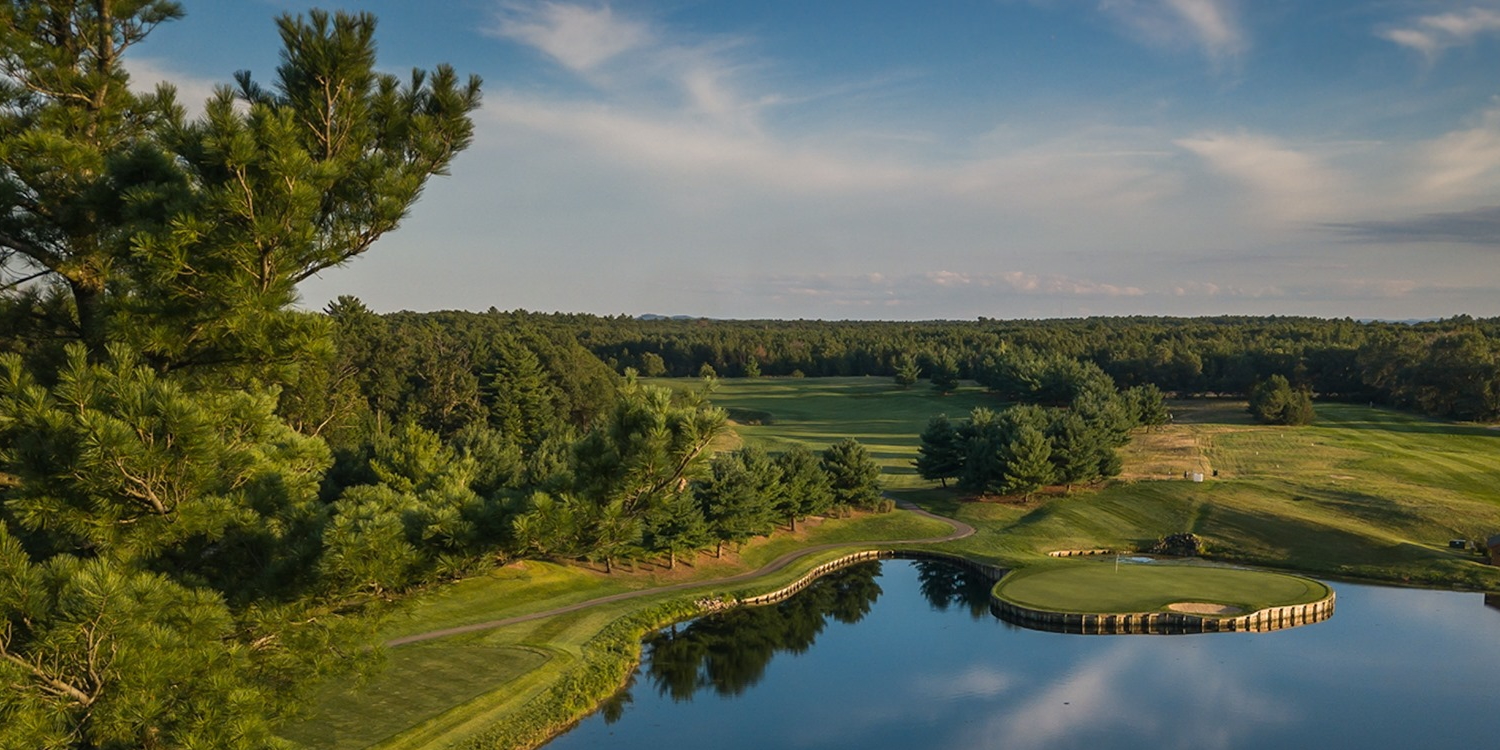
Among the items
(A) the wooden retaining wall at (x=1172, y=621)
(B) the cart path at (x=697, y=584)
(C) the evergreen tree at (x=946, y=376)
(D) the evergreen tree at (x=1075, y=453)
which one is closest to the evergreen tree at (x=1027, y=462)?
(D) the evergreen tree at (x=1075, y=453)

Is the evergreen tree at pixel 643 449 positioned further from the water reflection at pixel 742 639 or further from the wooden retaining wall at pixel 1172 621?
the wooden retaining wall at pixel 1172 621

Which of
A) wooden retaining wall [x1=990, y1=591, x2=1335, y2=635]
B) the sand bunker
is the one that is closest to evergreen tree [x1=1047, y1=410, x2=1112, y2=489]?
the sand bunker

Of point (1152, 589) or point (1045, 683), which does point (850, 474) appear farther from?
point (1045, 683)

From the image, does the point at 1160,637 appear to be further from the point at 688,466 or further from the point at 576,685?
the point at 688,466

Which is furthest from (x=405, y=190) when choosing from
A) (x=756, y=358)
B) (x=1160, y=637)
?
(x=756, y=358)

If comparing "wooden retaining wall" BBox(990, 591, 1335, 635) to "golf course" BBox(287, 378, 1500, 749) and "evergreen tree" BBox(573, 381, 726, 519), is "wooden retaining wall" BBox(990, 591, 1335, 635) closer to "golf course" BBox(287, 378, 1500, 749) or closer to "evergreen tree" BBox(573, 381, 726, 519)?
"golf course" BBox(287, 378, 1500, 749)

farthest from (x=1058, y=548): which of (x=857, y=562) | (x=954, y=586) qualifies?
(x=857, y=562)
